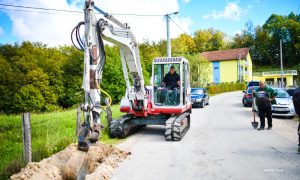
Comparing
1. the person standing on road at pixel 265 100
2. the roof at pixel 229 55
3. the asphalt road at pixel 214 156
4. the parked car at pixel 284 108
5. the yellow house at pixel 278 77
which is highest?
the roof at pixel 229 55

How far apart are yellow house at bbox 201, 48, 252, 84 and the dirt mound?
204ft

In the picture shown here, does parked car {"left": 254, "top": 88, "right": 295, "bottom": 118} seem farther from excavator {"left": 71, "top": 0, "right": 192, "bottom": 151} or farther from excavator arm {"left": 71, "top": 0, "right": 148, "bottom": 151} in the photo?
excavator arm {"left": 71, "top": 0, "right": 148, "bottom": 151}

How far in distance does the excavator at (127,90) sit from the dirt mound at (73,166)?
1.83 feet

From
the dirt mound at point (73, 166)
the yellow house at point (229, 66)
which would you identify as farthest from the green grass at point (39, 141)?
the yellow house at point (229, 66)

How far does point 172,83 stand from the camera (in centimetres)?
1134

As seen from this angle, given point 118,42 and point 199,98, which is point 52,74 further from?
point 118,42

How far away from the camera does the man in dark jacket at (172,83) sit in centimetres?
1120

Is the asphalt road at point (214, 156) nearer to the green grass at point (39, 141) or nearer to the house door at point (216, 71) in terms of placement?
the green grass at point (39, 141)

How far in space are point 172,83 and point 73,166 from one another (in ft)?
19.5

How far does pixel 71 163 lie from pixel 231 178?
3388 mm

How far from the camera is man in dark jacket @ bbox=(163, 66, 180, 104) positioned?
1120cm

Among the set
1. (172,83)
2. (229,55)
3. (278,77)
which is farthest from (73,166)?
(278,77)

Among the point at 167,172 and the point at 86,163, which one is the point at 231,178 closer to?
the point at 167,172

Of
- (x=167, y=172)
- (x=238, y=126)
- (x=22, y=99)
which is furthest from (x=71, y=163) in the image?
(x=22, y=99)
